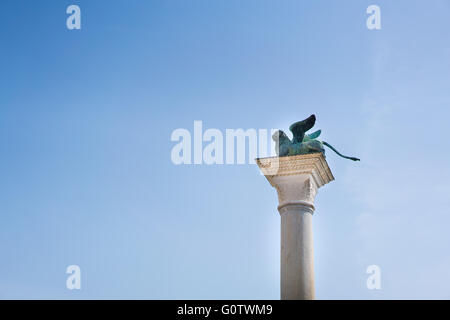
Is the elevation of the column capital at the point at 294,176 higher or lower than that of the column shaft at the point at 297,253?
higher

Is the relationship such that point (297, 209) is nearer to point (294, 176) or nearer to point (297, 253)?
point (294, 176)

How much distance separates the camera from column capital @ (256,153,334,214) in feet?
37.8

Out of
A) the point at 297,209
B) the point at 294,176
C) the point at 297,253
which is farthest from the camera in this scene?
the point at 294,176

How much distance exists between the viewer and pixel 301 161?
11.7 meters

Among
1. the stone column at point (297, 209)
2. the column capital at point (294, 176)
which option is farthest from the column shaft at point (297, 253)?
the column capital at point (294, 176)

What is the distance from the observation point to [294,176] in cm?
1172

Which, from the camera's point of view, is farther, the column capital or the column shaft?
the column capital

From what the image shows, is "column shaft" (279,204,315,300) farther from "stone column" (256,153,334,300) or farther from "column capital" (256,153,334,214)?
"column capital" (256,153,334,214)

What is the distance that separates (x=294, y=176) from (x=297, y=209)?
76 cm

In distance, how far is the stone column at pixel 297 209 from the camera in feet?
35.3

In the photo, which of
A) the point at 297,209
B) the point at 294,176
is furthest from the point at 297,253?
the point at 294,176

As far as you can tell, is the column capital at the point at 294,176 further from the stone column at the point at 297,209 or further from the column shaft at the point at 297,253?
the column shaft at the point at 297,253

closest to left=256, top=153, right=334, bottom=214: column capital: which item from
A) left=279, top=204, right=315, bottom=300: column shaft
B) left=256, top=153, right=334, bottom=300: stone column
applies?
left=256, top=153, right=334, bottom=300: stone column
